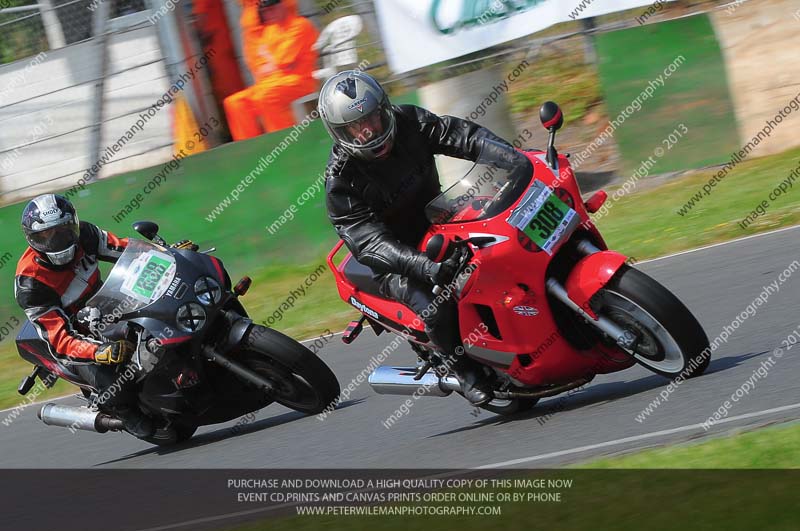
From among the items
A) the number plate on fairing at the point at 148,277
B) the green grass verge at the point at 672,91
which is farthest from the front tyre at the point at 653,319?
the green grass verge at the point at 672,91

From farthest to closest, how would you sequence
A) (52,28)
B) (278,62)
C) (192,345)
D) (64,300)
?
(52,28) → (278,62) → (64,300) → (192,345)

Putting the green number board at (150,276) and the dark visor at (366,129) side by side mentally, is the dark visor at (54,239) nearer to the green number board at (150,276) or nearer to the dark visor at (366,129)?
the green number board at (150,276)

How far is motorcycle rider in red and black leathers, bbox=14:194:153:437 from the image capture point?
7.45 meters

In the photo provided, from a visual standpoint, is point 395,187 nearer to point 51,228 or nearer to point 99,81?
point 51,228

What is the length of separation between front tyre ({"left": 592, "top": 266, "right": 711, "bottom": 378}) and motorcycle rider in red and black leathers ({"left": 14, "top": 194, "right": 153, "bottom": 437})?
10.8ft

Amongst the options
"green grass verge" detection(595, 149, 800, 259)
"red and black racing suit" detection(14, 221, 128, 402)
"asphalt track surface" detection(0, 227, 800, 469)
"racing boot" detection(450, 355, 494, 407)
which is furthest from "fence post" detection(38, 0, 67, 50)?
"racing boot" detection(450, 355, 494, 407)

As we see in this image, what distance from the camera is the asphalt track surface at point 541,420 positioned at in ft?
18.1

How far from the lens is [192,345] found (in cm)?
736

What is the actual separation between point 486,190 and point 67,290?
3.37m

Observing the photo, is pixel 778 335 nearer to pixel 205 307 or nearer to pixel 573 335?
pixel 573 335

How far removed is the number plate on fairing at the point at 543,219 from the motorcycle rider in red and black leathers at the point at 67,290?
2.93 metres

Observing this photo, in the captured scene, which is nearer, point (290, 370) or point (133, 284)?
point (133, 284)

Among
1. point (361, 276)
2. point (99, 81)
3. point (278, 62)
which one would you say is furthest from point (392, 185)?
point (99, 81)

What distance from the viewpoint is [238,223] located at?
12.9m
